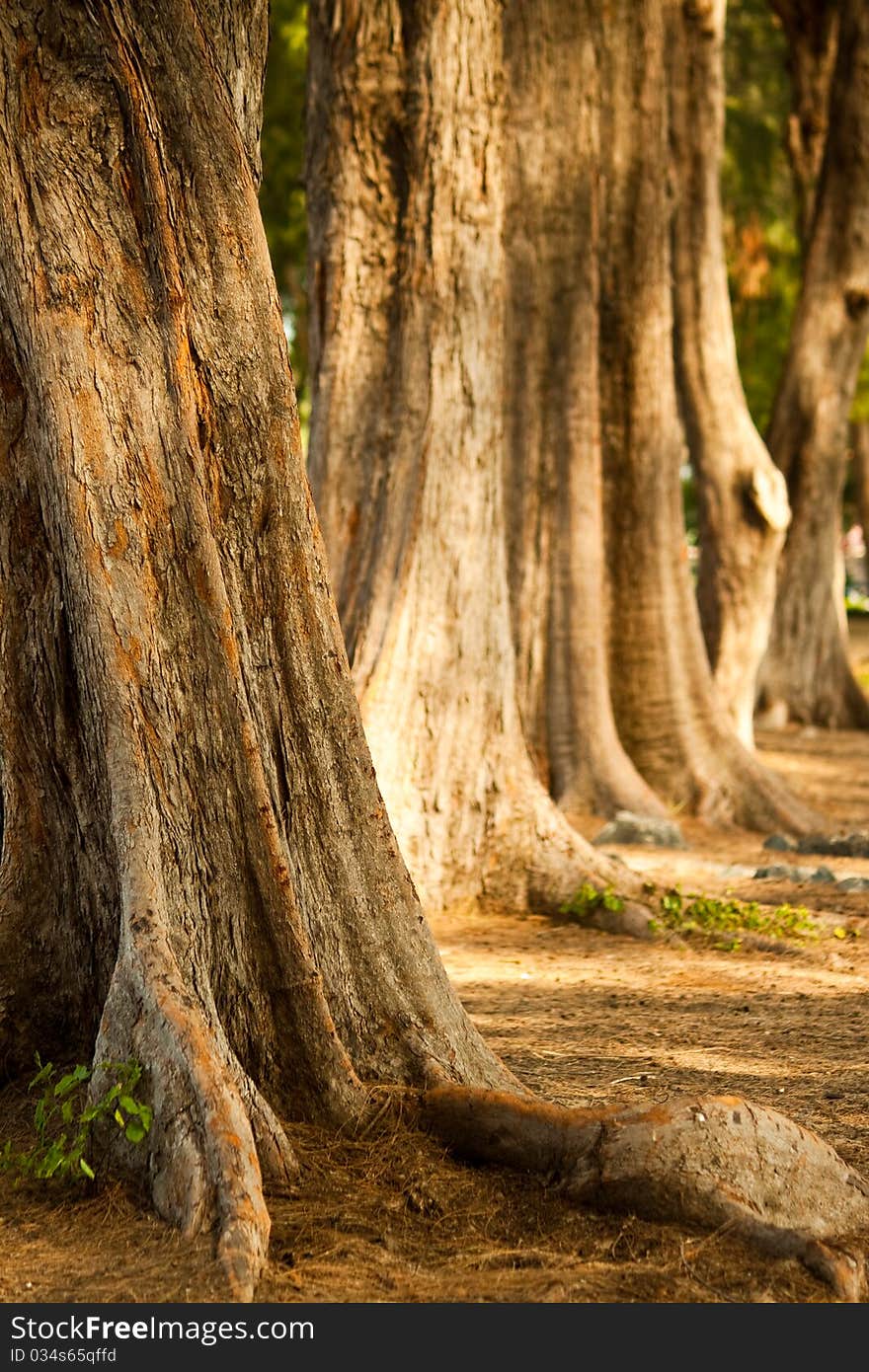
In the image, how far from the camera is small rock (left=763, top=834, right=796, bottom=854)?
30.7 feet

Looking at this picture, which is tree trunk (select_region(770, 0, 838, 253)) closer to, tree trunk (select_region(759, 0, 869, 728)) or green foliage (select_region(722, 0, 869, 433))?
tree trunk (select_region(759, 0, 869, 728))

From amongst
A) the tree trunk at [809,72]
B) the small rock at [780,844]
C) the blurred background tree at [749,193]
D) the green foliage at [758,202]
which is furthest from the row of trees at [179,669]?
the green foliage at [758,202]

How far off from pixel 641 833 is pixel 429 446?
2822 mm

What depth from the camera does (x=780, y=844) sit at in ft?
30.9

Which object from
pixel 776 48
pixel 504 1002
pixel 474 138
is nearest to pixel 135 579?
pixel 504 1002

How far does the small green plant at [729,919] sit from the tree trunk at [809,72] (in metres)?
10.7

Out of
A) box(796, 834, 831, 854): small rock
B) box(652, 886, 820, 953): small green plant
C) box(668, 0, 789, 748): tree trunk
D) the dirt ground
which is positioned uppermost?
box(668, 0, 789, 748): tree trunk

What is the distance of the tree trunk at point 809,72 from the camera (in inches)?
649

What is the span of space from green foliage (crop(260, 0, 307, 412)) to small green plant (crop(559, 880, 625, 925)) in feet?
41.8

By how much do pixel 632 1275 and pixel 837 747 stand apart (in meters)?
12.3

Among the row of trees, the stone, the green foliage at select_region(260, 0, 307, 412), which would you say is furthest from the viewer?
the green foliage at select_region(260, 0, 307, 412)

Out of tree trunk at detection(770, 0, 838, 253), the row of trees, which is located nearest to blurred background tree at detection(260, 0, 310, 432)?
tree trunk at detection(770, 0, 838, 253)

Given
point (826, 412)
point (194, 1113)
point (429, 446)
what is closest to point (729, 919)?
point (429, 446)

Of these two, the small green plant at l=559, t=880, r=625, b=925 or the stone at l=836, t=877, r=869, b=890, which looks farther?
the stone at l=836, t=877, r=869, b=890
